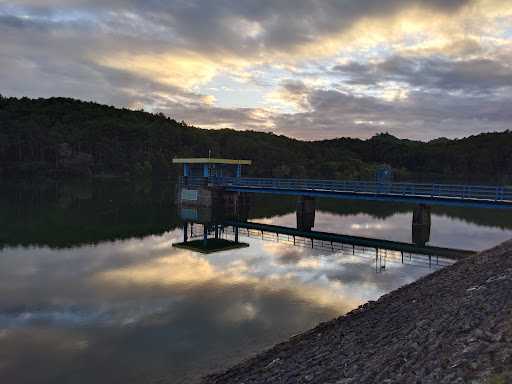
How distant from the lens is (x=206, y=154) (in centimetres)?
17050

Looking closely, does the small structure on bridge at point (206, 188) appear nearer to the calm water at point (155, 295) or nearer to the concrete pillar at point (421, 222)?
the calm water at point (155, 295)

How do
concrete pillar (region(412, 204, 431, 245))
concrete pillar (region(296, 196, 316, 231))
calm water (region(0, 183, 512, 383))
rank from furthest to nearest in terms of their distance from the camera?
concrete pillar (region(296, 196, 316, 231)), concrete pillar (region(412, 204, 431, 245)), calm water (region(0, 183, 512, 383))

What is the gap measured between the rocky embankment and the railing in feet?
70.5

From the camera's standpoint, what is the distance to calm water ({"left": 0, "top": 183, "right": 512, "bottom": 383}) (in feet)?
46.3

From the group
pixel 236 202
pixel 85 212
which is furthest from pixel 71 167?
pixel 236 202

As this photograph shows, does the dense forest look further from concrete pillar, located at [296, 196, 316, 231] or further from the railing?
concrete pillar, located at [296, 196, 316, 231]

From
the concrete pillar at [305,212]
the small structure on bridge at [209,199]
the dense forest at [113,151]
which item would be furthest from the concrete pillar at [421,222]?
the dense forest at [113,151]

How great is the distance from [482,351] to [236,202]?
158ft

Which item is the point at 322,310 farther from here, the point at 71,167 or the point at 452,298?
the point at 71,167

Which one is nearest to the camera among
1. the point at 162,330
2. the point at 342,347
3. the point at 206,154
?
the point at 342,347

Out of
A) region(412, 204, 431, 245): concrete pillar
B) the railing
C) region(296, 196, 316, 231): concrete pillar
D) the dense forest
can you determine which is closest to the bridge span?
the railing

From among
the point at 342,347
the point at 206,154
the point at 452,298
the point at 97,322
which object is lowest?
the point at 97,322

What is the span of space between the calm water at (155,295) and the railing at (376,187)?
13.8ft

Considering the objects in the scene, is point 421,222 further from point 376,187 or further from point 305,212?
point 305,212
